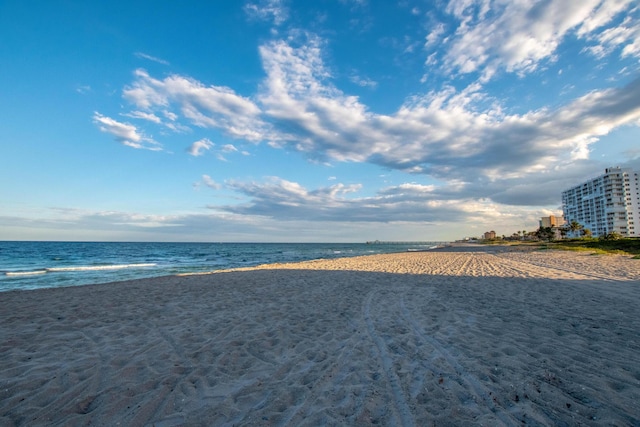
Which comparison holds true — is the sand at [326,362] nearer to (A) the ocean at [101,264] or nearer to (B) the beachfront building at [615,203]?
(A) the ocean at [101,264]

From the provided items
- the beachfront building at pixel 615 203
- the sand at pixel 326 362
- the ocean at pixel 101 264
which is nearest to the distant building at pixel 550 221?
the beachfront building at pixel 615 203

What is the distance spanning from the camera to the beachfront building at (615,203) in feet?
291

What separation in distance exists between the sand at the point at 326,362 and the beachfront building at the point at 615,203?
359 ft

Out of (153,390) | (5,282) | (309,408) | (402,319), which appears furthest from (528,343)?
(5,282)

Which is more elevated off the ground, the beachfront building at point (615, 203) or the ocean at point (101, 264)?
the beachfront building at point (615, 203)

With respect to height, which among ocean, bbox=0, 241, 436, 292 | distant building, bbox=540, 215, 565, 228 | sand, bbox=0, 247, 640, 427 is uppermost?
distant building, bbox=540, 215, 565, 228

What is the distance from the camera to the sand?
3221 mm

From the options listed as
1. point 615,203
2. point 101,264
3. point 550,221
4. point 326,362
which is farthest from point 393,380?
point 550,221

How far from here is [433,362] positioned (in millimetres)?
4445

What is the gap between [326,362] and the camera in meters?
4.57

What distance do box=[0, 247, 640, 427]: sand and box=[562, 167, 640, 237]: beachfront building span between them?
109 metres

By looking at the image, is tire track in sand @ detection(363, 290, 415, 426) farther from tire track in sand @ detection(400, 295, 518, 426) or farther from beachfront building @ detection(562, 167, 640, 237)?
beachfront building @ detection(562, 167, 640, 237)

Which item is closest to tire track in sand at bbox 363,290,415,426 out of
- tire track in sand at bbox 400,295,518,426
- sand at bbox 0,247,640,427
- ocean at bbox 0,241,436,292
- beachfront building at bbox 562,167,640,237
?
sand at bbox 0,247,640,427

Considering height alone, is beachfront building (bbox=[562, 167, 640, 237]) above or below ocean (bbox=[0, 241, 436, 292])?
above
